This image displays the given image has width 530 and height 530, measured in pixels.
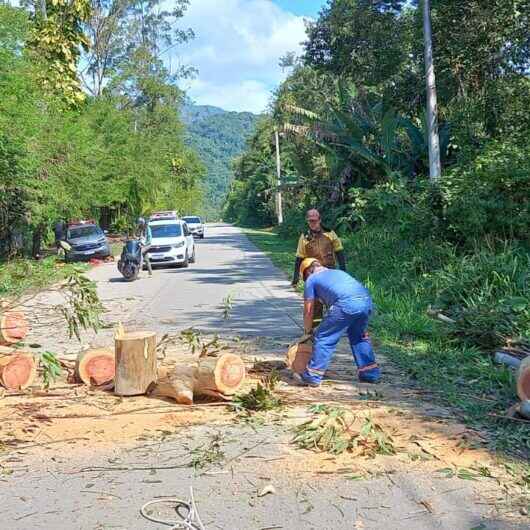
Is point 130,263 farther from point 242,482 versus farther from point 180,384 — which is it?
point 242,482

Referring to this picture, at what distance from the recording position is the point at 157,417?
19.3 feet

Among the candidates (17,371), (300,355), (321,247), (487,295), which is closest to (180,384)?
(300,355)

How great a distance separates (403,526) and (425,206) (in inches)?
443

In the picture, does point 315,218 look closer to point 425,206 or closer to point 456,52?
point 425,206

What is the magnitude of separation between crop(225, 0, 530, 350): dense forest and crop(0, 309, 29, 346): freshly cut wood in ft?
17.3

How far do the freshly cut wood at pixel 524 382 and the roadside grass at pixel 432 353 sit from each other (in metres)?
0.25

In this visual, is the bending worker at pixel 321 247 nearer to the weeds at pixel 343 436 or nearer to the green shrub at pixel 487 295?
the green shrub at pixel 487 295

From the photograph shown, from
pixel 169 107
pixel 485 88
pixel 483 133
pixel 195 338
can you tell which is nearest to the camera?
pixel 195 338

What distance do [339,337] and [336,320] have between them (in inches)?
9.3

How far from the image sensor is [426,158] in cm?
2083

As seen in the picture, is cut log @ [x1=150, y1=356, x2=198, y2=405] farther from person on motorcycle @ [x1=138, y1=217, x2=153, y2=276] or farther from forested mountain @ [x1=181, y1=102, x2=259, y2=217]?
forested mountain @ [x1=181, y1=102, x2=259, y2=217]

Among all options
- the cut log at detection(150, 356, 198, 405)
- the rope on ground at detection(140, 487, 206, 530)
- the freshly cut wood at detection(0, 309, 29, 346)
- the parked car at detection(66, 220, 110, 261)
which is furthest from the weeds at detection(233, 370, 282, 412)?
the parked car at detection(66, 220, 110, 261)

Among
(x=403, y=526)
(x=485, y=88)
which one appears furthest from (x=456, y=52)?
(x=403, y=526)

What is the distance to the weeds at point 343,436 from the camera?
4.95m
